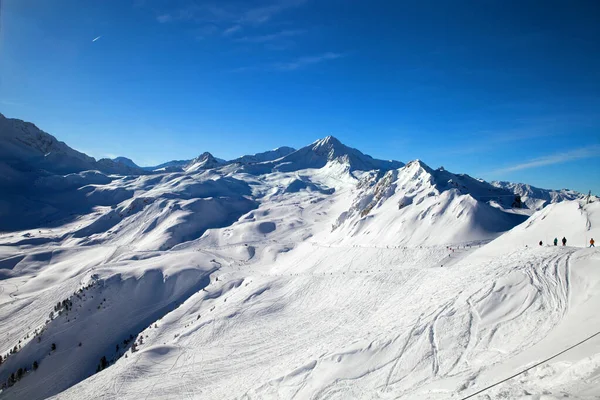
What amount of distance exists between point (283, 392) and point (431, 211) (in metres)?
39.0

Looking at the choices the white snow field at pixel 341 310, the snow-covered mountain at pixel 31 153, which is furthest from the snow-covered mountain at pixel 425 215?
the snow-covered mountain at pixel 31 153

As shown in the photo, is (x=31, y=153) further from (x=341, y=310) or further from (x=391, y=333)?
(x=391, y=333)

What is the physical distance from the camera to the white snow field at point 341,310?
551 inches

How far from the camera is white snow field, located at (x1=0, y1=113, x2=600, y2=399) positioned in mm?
13992

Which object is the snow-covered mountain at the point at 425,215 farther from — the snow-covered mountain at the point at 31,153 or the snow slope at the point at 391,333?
the snow-covered mountain at the point at 31,153

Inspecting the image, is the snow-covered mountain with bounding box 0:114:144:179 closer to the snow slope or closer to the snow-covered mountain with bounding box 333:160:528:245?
the snow slope

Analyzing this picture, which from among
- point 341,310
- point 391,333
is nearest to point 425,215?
point 341,310

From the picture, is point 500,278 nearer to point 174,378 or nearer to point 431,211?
point 174,378

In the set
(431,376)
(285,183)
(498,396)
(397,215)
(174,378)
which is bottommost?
(174,378)

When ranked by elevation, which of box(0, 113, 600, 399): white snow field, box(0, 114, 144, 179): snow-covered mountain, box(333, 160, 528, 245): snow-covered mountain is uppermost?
box(0, 114, 144, 179): snow-covered mountain

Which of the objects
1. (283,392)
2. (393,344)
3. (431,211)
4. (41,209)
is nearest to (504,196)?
(431,211)

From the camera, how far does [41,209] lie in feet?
373

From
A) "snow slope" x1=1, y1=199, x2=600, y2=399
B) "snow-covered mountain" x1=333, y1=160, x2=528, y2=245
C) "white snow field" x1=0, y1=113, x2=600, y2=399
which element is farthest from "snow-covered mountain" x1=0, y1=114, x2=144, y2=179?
"snow-covered mountain" x1=333, y1=160, x2=528, y2=245

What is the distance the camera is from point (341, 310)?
27016 mm
